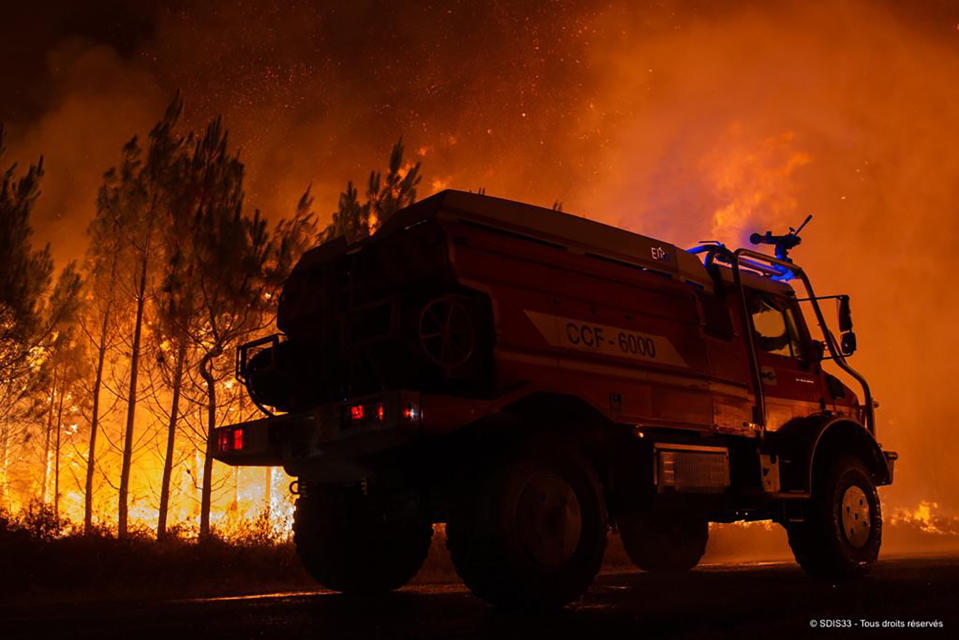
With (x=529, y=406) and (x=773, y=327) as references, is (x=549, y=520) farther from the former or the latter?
(x=773, y=327)

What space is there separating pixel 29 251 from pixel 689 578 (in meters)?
15.2

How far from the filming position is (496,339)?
653 cm

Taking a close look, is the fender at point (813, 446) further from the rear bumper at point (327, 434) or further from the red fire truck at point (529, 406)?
the rear bumper at point (327, 434)

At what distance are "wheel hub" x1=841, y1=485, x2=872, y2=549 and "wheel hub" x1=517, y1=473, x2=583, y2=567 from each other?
391 centimetres

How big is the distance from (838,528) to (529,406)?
4.12 meters

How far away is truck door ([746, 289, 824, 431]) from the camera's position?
9102 millimetres

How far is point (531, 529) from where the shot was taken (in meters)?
6.16

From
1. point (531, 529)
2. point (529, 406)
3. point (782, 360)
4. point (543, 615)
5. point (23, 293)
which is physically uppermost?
point (23, 293)

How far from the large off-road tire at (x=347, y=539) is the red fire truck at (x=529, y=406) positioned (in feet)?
0.06

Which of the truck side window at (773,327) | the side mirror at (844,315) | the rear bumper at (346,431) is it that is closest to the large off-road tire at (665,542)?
the truck side window at (773,327)

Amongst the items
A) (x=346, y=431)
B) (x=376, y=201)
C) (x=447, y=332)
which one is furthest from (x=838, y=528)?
(x=376, y=201)

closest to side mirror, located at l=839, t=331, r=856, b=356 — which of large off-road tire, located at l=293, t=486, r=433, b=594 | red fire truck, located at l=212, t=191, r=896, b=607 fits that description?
red fire truck, located at l=212, t=191, r=896, b=607

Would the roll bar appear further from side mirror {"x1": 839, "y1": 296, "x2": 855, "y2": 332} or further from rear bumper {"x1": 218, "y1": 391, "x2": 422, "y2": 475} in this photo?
rear bumper {"x1": 218, "y1": 391, "x2": 422, "y2": 475}

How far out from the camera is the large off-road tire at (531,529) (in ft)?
19.4
